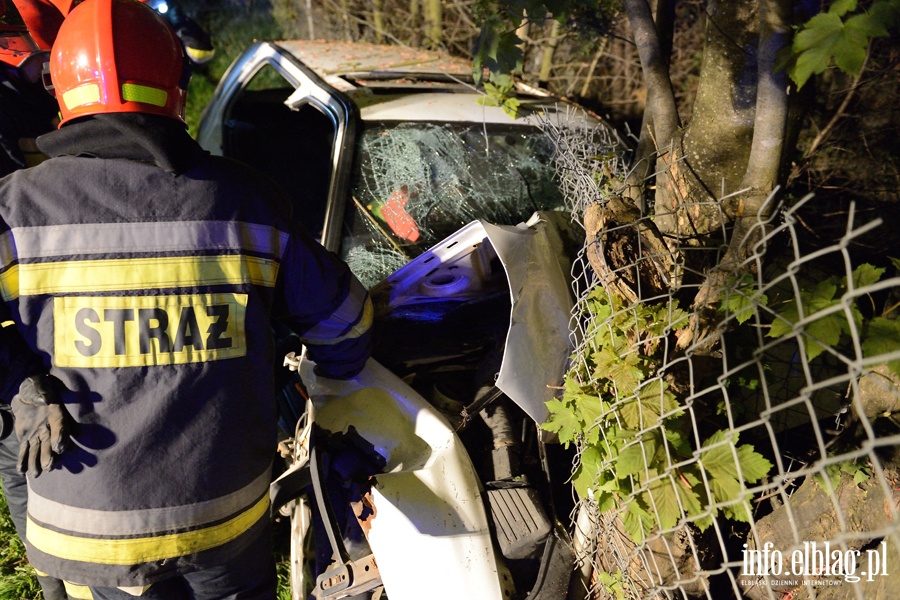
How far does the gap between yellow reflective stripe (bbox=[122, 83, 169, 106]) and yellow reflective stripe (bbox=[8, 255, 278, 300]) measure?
0.45m

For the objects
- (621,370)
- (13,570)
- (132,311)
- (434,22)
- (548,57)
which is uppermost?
(434,22)

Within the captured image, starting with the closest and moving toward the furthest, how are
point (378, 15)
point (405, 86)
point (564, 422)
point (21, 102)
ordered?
point (564, 422) → point (21, 102) → point (405, 86) → point (378, 15)

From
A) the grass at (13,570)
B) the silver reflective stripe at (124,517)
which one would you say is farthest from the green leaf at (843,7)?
the grass at (13,570)

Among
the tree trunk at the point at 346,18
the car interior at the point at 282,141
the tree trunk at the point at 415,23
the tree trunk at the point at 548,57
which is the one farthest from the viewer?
the tree trunk at the point at 346,18

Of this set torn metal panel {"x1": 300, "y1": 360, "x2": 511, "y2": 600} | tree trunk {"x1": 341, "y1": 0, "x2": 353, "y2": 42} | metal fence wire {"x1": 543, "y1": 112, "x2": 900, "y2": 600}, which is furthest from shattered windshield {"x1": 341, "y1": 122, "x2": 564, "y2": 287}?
tree trunk {"x1": 341, "y1": 0, "x2": 353, "y2": 42}

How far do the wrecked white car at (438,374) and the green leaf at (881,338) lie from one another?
0.89m

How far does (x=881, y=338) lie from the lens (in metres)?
1.44

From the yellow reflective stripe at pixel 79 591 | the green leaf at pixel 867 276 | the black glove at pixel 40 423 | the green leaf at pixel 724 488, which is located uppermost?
the green leaf at pixel 867 276

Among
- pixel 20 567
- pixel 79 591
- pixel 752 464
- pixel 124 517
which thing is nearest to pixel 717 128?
pixel 752 464

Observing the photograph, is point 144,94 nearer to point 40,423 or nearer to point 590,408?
point 40,423

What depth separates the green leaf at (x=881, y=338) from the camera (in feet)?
4.66

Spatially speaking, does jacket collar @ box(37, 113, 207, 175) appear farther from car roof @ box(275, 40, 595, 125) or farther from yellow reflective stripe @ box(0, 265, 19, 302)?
car roof @ box(275, 40, 595, 125)

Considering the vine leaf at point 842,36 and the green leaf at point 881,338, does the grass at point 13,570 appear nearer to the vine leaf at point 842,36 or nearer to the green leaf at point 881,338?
the green leaf at point 881,338

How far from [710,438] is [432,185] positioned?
1828 mm
